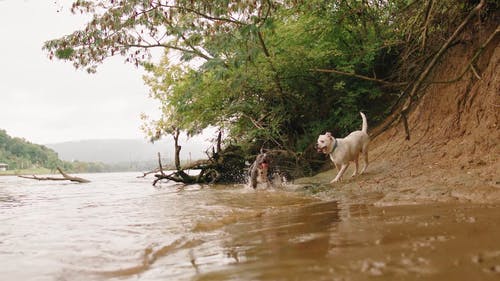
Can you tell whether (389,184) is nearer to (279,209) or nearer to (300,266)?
(279,209)

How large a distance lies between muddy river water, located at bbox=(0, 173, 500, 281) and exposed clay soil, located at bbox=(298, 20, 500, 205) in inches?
41.4

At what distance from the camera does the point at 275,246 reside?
327 centimetres

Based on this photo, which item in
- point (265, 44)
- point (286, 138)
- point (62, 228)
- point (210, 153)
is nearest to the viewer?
point (62, 228)

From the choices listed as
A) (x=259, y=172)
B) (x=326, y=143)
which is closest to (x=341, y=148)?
(x=326, y=143)

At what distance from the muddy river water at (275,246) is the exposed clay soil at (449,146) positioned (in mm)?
1053

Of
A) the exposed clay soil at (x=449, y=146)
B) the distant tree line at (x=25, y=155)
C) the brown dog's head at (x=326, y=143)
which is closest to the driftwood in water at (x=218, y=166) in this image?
the exposed clay soil at (x=449, y=146)

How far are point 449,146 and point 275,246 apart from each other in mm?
6120

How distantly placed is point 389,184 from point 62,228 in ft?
18.1

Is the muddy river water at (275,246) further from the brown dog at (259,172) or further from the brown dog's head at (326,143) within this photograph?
the brown dog at (259,172)

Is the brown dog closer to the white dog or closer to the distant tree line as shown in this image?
the white dog

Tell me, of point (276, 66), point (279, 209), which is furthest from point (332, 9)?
point (279, 209)

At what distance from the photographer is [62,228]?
218 inches

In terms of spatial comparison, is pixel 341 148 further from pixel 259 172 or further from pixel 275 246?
pixel 275 246

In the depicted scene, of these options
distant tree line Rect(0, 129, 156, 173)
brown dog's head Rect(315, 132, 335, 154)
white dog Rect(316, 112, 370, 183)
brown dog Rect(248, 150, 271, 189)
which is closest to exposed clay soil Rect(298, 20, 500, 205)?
white dog Rect(316, 112, 370, 183)
